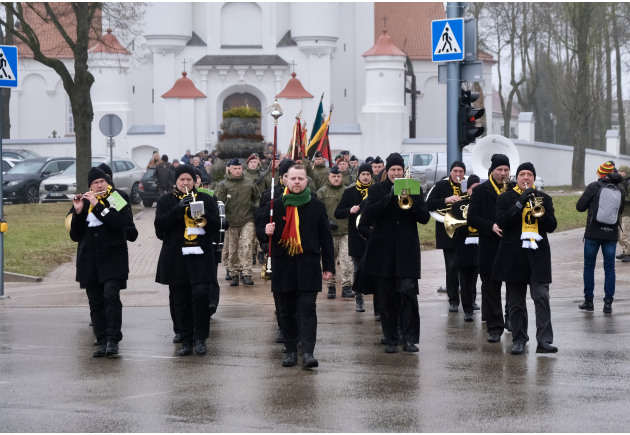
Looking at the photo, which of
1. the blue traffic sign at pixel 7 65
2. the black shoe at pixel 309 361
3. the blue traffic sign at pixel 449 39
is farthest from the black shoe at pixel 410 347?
the blue traffic sign at pixel 7 65

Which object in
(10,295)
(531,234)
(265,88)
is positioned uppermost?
(265,88)

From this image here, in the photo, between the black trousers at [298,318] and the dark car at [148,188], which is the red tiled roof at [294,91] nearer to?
the dark car at [148,188]

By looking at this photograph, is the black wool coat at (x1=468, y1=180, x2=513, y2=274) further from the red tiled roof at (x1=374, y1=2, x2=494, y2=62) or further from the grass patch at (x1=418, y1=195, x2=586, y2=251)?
the red tiled roof at (x1=374, y1=2, x2=494, y2=62)

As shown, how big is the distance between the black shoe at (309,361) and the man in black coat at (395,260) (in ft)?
3.30

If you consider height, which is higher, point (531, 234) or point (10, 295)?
point (531, 234)

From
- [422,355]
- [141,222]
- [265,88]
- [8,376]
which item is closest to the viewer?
[8,376]

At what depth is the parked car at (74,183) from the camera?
3175 cm

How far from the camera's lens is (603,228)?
12.0m

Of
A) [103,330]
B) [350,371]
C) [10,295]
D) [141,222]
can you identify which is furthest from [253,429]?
[141,222]

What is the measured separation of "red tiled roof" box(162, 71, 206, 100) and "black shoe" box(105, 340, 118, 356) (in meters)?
38.6

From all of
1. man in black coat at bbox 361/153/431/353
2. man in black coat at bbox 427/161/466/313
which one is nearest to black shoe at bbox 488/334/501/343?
man in black coat at bbox 361/153/431/353

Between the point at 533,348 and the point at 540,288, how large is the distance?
609 millimetres

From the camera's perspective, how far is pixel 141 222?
2630cm

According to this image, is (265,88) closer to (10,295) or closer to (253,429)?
(10,295)
